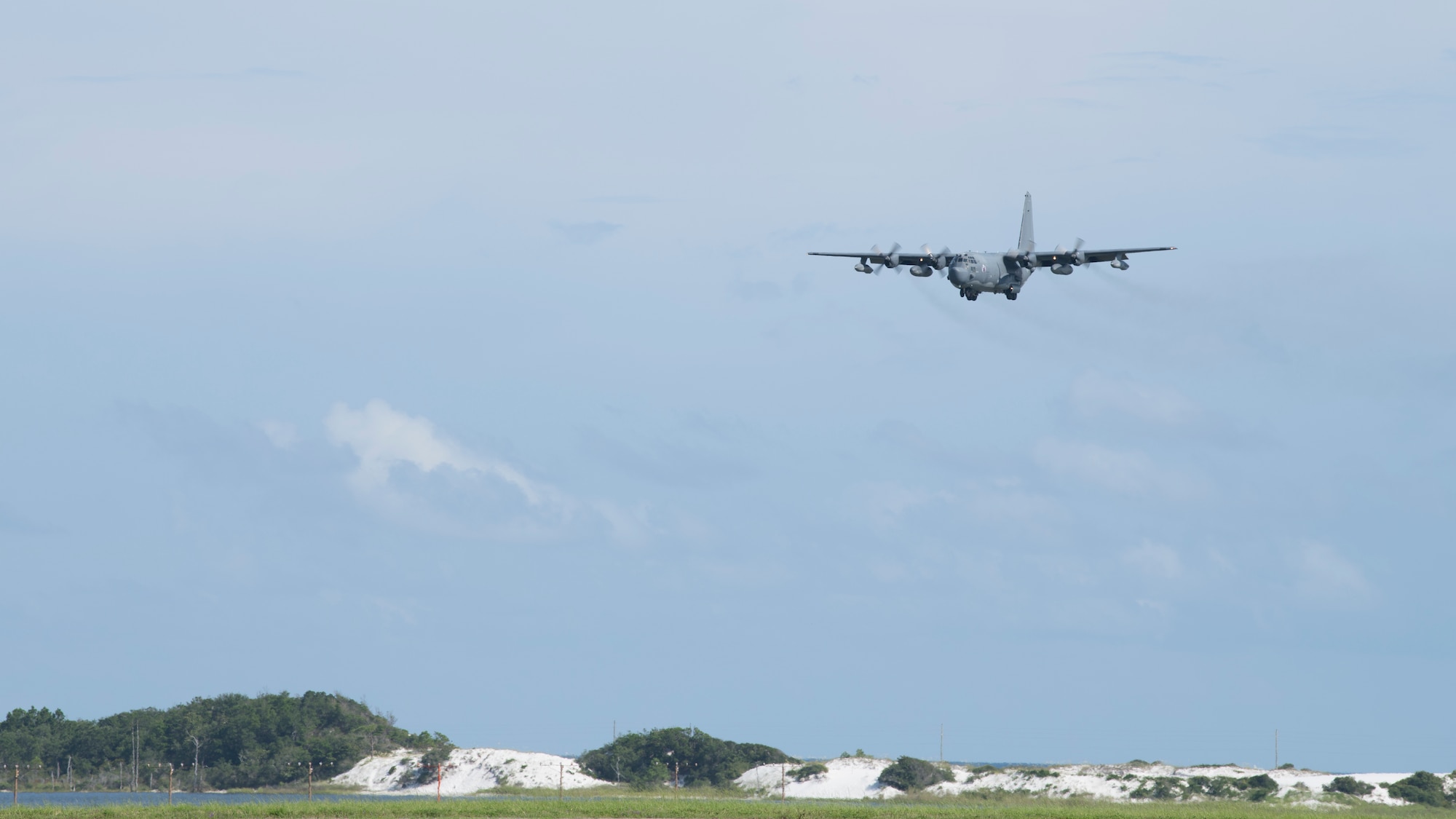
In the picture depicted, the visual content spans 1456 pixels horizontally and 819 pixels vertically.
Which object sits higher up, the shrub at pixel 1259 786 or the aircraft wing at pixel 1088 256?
the aircraft wing at pixel 1088 256

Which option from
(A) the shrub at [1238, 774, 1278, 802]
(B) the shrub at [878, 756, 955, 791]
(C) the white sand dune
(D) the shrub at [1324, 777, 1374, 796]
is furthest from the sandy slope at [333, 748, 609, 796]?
(D) the shrub at [1324, 777, 1374, 796]

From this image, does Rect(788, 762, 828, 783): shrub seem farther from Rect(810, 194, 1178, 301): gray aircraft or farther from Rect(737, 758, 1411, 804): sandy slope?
Rect(810, 194, 1178, 301): gray aircraft

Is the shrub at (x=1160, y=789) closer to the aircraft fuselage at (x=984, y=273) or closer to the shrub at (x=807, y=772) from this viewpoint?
the shrub at (x=807, y=772)

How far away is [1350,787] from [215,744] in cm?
9034

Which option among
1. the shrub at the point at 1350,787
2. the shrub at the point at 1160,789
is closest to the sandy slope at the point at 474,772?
the shrub at the point at 1160,789

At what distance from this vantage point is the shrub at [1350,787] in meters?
86.4

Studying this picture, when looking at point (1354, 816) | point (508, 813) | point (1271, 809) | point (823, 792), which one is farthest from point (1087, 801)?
point (508, 813)

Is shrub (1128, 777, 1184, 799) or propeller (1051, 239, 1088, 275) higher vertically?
propeller (1051, 239, 1088, 275)

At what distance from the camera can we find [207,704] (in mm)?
135125

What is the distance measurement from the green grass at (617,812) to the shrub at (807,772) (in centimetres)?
3742

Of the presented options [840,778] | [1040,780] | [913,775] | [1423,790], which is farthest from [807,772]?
[1423,790]

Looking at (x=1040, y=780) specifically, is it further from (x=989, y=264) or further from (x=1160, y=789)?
(x=989, y=264)

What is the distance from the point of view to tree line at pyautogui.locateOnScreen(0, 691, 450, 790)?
4884 inches

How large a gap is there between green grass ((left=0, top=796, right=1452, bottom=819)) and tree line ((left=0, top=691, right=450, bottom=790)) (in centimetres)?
6187
